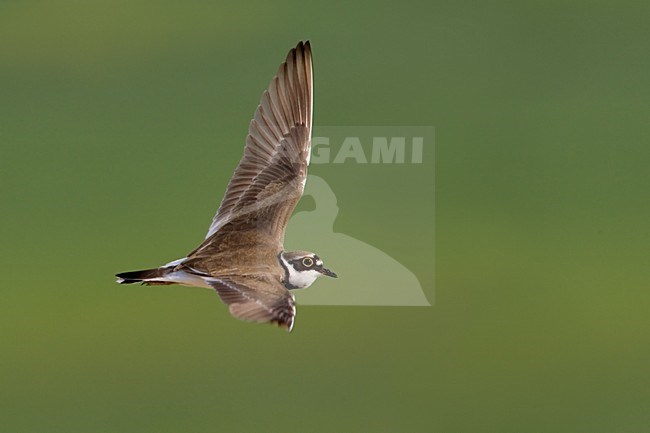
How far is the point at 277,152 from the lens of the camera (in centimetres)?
450

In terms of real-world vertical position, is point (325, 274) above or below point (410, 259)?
below

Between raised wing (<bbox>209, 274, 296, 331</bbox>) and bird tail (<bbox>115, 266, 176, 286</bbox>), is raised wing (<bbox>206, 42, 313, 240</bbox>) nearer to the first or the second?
bird tail (<bbox>115, 266, 176, 286</bbox>)

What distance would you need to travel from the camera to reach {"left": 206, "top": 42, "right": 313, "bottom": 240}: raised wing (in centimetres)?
430

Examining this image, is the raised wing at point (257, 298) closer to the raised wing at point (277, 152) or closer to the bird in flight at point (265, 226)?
Answer: the bird in flight at point (265, 226)

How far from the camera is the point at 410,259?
9.73 metres

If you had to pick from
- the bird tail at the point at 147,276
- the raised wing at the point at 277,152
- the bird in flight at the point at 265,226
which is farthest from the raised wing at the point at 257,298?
the raised wing at the point at 277,152

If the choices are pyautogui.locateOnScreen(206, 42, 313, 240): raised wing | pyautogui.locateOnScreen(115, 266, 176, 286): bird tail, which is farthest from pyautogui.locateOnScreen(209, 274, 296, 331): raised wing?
pyautogui.locateOnScreen(206, 42, 313, 240): raised wing

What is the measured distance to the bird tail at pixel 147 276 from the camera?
3871 millimetres

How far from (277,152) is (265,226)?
42cm

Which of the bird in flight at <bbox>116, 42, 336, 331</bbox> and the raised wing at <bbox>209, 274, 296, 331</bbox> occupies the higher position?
the bird in flight at <bbox>116, 42, 336, 331</bbox>

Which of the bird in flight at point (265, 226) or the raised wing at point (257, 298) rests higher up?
the bird in flight at point (265, 226)

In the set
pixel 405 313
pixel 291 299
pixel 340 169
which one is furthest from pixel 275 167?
pixel 340 169

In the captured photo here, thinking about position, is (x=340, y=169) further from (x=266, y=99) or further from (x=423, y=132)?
(x=266, y=99)

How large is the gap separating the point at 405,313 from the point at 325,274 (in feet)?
21.0
